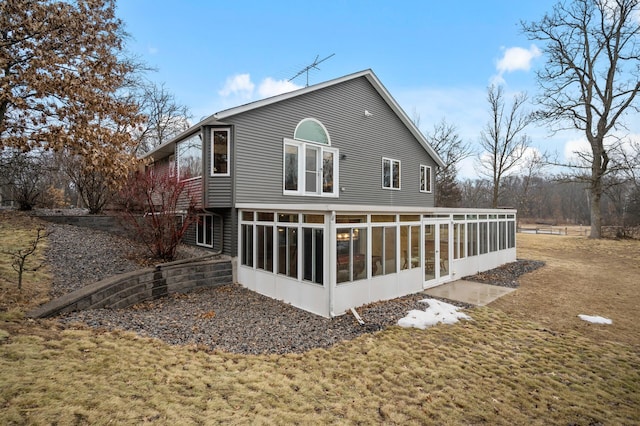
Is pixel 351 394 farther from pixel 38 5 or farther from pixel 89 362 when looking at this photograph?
pixel 38 5

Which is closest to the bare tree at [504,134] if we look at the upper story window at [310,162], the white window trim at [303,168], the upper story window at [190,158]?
the white window trim at [303,168]

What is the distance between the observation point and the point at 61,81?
18.2 ft

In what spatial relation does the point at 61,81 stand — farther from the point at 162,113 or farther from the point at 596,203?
the point at 596,203

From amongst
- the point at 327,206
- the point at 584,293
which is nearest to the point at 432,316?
the point at 327,206

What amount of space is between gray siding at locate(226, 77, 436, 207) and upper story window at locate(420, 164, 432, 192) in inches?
10.7

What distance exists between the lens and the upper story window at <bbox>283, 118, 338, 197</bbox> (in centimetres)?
1104

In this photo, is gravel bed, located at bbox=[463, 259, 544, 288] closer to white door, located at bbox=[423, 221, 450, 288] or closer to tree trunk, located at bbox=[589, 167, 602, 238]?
white door, located at bbox=[423, 221, 450, 288]

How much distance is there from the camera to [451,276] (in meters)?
10.9

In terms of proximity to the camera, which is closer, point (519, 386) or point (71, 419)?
point (71, 419)

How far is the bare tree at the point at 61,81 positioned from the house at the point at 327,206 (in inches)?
125

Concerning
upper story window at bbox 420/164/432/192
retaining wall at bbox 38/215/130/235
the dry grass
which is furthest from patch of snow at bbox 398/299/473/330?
retaining wall at bbox 38/215/130/235

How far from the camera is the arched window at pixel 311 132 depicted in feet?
37.0

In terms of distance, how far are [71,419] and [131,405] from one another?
0.52 meters

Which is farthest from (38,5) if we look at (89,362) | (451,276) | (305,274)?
(451,276)
